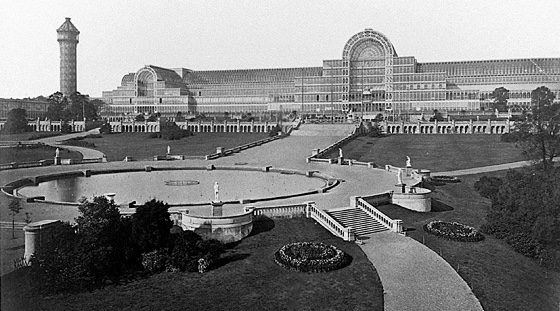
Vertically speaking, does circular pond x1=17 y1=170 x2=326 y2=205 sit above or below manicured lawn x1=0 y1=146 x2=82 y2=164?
below

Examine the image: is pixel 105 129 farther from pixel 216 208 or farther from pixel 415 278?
pixel 415 278

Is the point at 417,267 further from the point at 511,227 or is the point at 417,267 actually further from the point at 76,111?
the point at 76,111

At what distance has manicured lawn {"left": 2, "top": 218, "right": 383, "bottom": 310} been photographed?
2128cm

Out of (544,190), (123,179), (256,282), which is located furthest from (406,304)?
(123,179)

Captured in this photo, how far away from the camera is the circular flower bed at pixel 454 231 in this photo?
104 ft

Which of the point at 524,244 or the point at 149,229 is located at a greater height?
the point at 149,229

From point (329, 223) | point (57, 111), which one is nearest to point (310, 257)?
point (329, 223)

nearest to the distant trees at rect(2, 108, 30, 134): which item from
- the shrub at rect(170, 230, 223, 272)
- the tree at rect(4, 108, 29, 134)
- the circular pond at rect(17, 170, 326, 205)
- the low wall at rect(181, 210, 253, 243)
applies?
the tree at rect(4, 108, 29, 134)

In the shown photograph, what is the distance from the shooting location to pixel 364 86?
490 ft

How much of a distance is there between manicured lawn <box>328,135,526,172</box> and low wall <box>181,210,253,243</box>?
132ft

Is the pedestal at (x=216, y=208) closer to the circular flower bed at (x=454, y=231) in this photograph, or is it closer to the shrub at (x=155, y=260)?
the shrub at (x=155, y=260)

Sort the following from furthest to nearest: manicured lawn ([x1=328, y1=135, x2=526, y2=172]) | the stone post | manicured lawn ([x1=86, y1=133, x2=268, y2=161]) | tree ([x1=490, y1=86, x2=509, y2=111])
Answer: tree ([x1=490, y1=86, x2=509, y2=111]), manicured lawn ([x1=86, y1=133, x2=268, y2=161]), manicured lawn ([x1=328, y1=135, x2=526, y2=172]), the stone post

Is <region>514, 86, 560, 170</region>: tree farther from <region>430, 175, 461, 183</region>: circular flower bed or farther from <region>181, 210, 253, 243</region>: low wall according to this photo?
<region>181, 210, 253, 243</region>: low wall

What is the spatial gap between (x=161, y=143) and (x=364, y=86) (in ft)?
240
